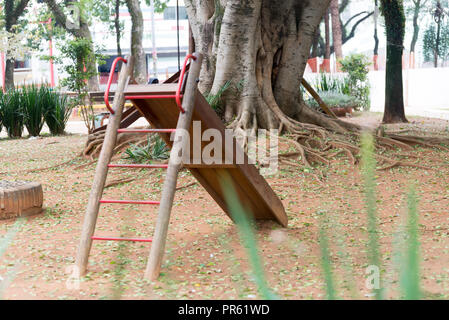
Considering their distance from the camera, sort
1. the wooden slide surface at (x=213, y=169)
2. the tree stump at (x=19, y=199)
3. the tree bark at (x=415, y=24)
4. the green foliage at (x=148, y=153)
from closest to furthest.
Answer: the wooden slide surface at (x=213, y=169) → the tree stump at (x=19, y=199) → the green foliage at (x=148, y=153) → the tree bark at (x=415, y=24)

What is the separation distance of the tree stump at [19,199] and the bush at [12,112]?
23.8ft

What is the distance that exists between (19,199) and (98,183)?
1738mm

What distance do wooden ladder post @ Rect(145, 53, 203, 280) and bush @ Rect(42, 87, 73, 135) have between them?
359 inches

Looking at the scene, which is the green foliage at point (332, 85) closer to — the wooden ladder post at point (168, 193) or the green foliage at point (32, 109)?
the green foliage at point (32, 109)

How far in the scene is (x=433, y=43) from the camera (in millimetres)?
32312

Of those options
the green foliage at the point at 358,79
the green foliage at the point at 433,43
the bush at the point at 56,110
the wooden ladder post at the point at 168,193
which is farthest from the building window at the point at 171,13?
the wooden ladder post at the point at 168,193

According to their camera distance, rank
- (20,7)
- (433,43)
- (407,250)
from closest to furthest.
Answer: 1. (407,250)
2. (20,7)
3. (433,43)

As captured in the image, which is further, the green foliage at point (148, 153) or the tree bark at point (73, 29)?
→ the tree bark at point (73, 29)

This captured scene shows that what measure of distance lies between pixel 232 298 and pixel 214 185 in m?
1.45

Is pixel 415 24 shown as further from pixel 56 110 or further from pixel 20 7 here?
pixel 56 110

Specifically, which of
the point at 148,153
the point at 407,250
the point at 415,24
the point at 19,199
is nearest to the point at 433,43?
the point at 415,24

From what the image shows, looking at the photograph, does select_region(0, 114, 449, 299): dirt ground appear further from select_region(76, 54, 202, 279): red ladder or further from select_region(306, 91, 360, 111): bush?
select_region(306, 91, 360, 111): bush

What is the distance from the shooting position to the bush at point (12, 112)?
1180cm
